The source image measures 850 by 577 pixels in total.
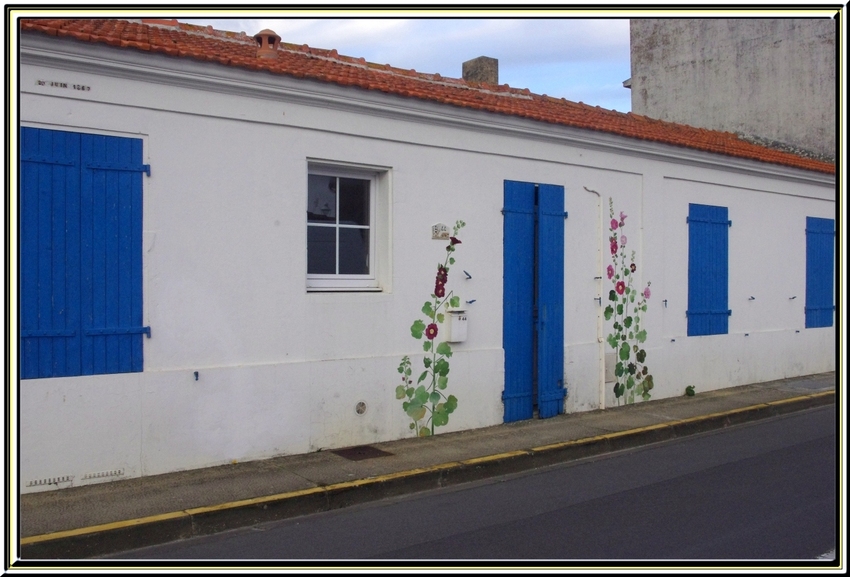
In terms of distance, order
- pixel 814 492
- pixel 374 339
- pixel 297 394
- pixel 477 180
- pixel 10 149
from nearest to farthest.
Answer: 1. pixel 10 149
2. pixel 814 492
3. pixel 297 394
4. pixel 374 339
5. pixel 477 180

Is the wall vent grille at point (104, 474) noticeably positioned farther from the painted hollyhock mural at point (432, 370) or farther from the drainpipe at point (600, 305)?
the drainpipe at point (600, 305)

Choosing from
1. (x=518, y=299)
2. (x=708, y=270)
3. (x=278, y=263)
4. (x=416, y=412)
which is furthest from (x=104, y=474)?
(x=708, y=270)

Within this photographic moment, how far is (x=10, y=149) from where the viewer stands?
242 inches

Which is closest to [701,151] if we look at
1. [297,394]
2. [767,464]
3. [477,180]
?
[477,180]

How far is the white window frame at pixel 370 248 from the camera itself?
8.09m

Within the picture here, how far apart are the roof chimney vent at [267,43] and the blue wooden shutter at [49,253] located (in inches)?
89.6

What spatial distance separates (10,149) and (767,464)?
7.07 metres

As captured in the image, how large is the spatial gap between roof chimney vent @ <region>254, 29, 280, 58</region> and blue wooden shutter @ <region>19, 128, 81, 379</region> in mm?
2275

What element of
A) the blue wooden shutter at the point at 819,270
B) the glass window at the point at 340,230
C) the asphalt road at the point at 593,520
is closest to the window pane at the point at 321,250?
the glass window at the point at 340,230

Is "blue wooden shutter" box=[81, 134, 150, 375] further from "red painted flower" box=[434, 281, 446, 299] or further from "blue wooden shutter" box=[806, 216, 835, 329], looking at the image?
"blue wooden shutter" box=[806, 216, 835, 329]

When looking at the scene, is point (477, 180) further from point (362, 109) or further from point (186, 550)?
point (186, 550)

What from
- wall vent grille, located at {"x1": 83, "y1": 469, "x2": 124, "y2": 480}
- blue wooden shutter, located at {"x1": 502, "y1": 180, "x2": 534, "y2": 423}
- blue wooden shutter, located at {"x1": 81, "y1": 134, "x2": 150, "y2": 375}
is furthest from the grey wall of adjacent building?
wall vent grille, located at {"x1": 83, "y1": 469, "x2": 124, "y2": 480}

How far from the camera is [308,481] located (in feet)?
22.3

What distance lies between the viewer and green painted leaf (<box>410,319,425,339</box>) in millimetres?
8609
